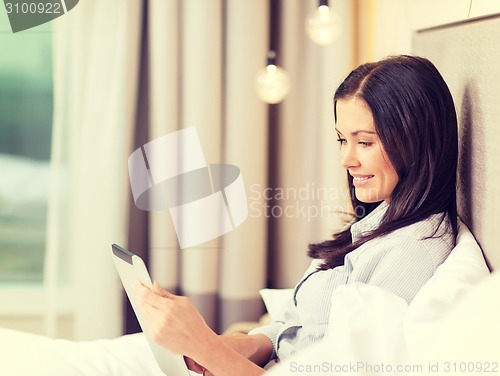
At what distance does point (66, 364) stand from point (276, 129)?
1248 millimetres

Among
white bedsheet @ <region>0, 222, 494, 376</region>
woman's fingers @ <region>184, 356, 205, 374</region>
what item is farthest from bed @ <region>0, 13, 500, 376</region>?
woman's fingers @ <region>184, 356, 205, 374</region>

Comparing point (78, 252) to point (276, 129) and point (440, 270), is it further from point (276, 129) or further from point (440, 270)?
point (440, 270)

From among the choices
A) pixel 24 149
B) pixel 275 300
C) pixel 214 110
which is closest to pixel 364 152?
pixel 275 300

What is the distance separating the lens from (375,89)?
113 centimetres

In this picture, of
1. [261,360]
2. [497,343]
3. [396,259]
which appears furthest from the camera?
[261,360]

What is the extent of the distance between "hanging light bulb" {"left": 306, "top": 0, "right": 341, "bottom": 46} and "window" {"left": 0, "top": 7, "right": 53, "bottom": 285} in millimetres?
900

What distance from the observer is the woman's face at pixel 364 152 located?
114cm

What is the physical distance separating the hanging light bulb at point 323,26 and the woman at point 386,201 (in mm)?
847

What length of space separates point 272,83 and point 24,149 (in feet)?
3.04

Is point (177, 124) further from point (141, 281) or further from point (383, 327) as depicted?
point (383, 327)

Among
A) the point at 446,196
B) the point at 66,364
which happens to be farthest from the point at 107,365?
the point at 446,196

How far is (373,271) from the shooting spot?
3.52 feet

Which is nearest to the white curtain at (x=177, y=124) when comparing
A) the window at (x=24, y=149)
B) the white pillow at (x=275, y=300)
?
the window at (x=24, y=149)

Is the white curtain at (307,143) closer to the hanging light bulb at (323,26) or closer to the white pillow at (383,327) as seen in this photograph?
the hanging light bulb at (323,26)
